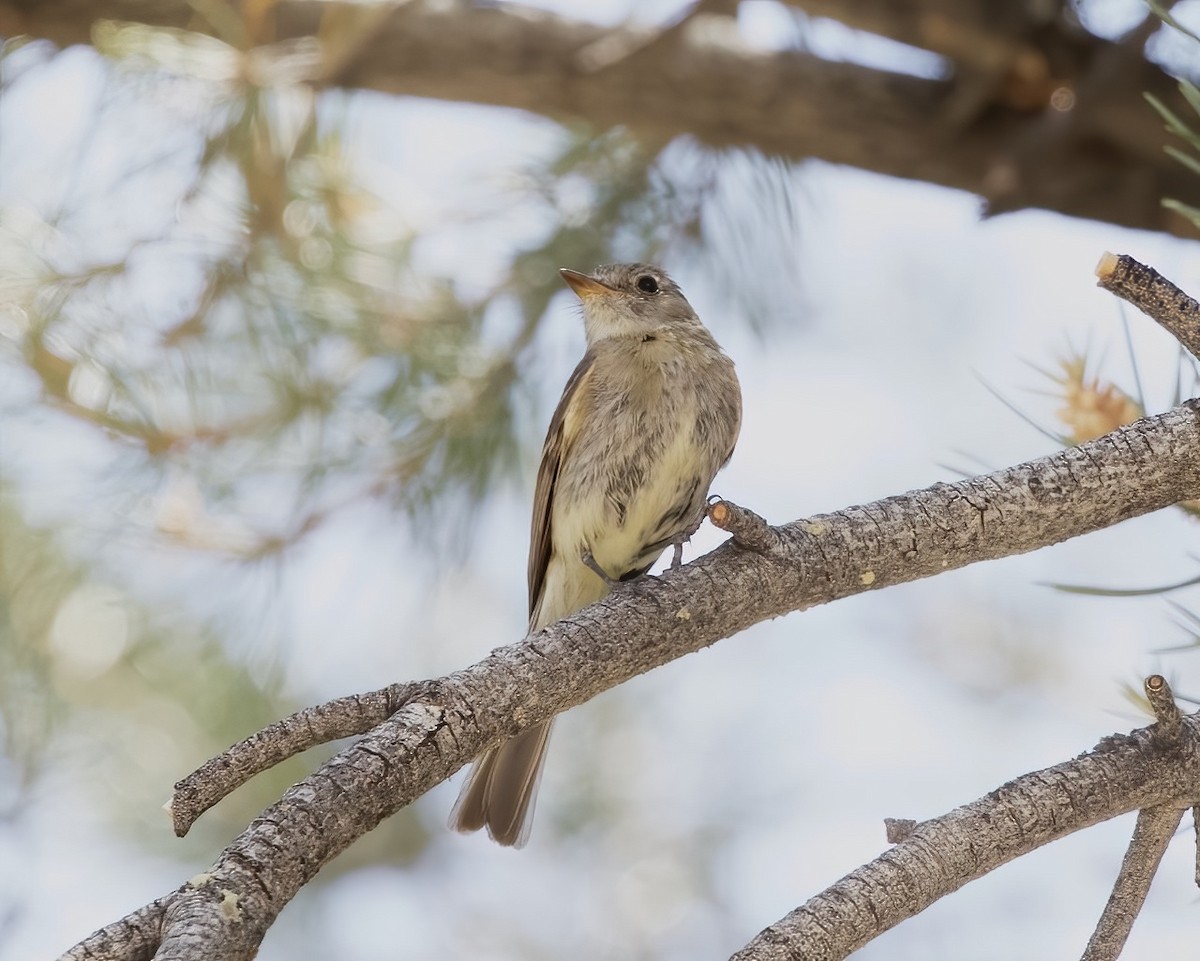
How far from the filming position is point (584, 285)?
136 inches

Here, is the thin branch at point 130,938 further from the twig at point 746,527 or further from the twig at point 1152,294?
the twig at point 1152,294

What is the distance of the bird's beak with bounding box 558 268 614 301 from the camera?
3404 millimetres

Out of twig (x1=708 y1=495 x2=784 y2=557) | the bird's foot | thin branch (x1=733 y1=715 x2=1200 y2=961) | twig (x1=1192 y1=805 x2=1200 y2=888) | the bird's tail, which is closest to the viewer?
thin branch (x1=733 y1=715 x2=1200 y2=961)

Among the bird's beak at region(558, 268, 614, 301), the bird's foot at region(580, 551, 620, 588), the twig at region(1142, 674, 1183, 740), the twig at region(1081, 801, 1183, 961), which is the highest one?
the bird's beak at region(558, 268, 614, 301)

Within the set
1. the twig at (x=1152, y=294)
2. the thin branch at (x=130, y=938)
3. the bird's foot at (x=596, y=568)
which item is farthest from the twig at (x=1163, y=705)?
the bird's foot at (x=596, y=568)

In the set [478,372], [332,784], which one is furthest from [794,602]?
[478,372]

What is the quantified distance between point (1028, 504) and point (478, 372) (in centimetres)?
184

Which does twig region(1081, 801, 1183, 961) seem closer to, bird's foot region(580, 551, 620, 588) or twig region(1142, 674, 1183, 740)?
twig region(1142, 674, 1183, 740)

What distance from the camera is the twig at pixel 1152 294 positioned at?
66.4 inches

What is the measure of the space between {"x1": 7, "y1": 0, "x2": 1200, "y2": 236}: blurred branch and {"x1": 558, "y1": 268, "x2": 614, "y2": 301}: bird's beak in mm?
374

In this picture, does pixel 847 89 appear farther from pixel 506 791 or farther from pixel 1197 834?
pixel 1197 834

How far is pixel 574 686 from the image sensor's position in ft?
5.87

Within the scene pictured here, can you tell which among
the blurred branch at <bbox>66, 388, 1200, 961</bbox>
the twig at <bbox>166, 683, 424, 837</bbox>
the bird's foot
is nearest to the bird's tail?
the bird's foot

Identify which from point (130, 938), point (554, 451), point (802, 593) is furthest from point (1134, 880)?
point (554, 451)
